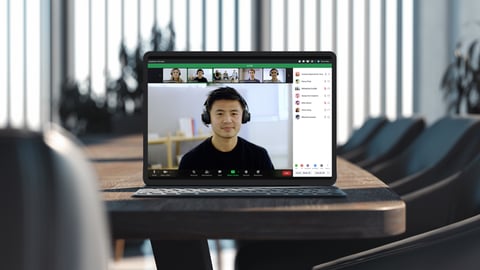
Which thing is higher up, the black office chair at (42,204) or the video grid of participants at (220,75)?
the video grid of participants at (220,75)

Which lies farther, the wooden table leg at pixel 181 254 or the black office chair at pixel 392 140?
the black office chair at pixel 392 140

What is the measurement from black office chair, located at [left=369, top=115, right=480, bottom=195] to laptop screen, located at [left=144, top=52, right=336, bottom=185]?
98cm

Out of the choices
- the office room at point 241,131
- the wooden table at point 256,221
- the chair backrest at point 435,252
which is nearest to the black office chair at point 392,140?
the office room at point 241,131

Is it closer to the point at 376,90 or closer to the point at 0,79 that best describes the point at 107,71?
the point at 0,79

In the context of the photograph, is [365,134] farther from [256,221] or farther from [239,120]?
[256,221]

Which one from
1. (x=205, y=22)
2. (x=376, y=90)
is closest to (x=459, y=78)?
(x=376, y=90)

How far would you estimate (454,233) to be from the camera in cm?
125

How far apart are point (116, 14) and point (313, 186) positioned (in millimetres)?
6700

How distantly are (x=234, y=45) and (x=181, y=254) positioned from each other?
20.9ft

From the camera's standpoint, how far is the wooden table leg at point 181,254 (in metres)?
1.73

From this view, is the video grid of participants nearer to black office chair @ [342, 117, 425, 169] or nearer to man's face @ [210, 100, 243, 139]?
man's face @ [210, 100, 243, 139]

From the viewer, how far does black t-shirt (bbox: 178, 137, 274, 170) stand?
1.54m

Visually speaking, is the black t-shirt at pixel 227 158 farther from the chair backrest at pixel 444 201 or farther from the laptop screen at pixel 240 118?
the chair backrest at pixel 444 201

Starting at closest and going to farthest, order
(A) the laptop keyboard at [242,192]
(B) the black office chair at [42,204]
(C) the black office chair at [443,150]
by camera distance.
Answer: (B) the black office chair at [42,204], (A) the laptop keyboard at [242,192], (C) the black office chair at [443,150]
